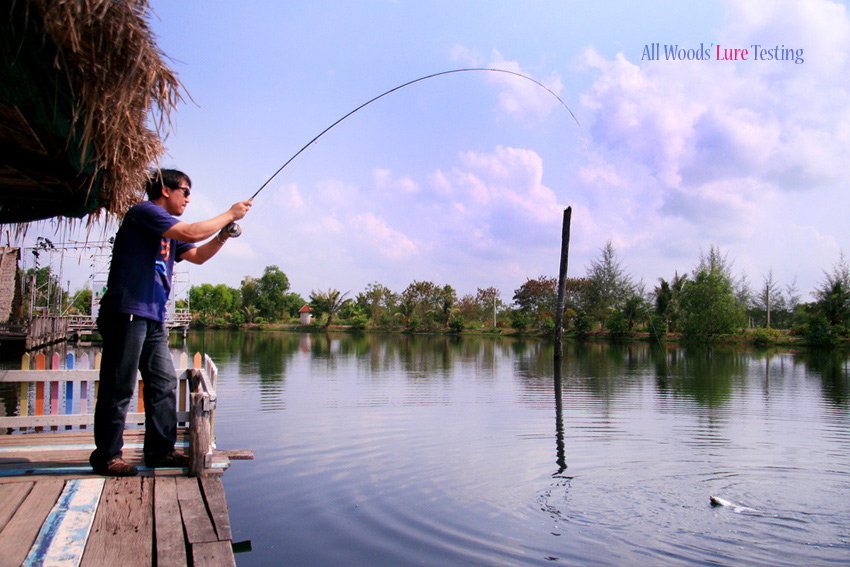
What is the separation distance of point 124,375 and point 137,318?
327mm

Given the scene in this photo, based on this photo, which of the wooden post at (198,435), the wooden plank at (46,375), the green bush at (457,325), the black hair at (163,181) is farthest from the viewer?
the green bush at (457,325)

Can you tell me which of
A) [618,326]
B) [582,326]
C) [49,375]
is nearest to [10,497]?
[49,375]

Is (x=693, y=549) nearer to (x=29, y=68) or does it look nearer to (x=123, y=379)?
(x=123, y=379)

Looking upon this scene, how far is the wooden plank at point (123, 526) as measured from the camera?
2539 millimetres

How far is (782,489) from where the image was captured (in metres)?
5.87

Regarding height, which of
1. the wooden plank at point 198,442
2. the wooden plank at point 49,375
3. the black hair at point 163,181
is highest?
the black hair at point 163,181

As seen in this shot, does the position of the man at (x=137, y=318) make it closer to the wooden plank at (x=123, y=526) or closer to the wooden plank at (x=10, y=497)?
the wooden plank at (x=123, y=526)

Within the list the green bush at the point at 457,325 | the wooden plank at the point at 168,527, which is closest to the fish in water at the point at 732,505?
the wooden plank at the point at 168,527

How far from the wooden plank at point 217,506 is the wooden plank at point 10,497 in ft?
2.92

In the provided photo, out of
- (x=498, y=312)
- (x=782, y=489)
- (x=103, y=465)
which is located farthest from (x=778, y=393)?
(x=498, y=312)

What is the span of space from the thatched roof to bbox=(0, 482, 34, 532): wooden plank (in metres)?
1.72

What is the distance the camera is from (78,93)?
2.65 m

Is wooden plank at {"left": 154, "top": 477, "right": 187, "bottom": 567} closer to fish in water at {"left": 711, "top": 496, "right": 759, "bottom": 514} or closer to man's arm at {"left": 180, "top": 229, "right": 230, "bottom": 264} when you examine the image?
man's arm at {"left": 180, "top": 229, "right": 230, "bottom": 264}

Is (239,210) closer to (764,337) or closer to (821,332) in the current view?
(821,332)
